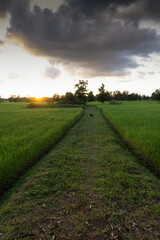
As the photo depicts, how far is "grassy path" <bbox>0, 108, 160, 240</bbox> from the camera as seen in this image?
2340 millimetres

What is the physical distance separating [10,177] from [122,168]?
12.4 feet

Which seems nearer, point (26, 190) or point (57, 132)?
point (26, 190)

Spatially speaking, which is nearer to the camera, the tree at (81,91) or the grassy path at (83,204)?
the grassy path at (83,204)

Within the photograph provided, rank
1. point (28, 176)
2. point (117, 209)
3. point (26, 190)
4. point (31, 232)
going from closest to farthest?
point (31, 232)
point (117, 209)
point (26, 190)
point (28, 176)

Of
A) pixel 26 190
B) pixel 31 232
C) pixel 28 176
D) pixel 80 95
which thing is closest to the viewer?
pixel 31 232

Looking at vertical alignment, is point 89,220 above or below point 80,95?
below

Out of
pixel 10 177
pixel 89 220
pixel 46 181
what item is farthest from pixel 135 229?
pixel 10 177

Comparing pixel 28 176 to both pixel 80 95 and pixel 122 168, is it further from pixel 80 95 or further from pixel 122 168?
pixel 80 95

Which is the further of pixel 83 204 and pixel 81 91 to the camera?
pixel 81 91

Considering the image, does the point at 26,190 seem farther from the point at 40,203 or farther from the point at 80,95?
the point at 80,95

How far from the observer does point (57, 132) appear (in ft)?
29.0

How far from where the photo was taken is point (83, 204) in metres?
3.00

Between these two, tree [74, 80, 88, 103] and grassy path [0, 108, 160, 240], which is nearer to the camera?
grassy path [0, 108, 160, 240]

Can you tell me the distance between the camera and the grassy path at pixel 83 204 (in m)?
2.34
